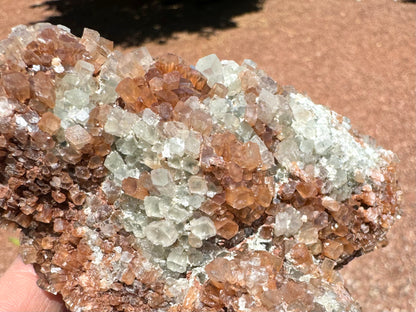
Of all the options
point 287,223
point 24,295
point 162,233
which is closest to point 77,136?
point 162,233

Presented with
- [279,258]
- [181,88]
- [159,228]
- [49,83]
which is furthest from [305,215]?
[49,83]

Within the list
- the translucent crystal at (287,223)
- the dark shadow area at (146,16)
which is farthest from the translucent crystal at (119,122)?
the dark shadow area at (146,16)

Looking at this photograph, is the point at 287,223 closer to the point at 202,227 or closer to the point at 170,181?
the point at 202,227

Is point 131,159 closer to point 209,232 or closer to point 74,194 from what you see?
point 74,194

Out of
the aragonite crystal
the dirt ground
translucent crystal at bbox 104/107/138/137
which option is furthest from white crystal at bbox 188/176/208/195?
the dirt ground

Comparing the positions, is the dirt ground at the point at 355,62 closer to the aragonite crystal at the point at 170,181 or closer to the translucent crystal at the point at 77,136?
the aragonite crystal at the point at 170,181

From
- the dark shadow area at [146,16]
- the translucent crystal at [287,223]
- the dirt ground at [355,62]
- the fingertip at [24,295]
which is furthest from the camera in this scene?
the dark shadow area at [146,16]

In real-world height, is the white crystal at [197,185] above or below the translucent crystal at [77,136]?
below
